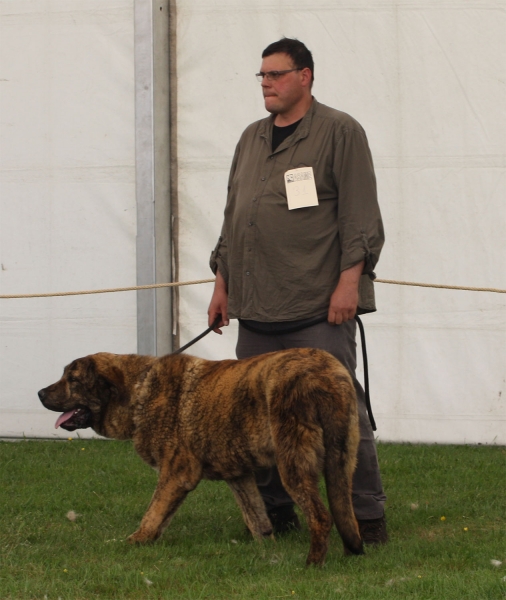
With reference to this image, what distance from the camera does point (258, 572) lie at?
12.6ft

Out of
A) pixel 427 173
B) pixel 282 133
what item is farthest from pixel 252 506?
pixel 427 173

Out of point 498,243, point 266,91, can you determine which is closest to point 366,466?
point 266,91

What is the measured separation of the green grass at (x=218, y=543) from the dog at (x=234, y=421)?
0.70 ft

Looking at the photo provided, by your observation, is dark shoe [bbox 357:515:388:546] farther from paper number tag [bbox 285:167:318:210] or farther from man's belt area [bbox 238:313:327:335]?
paper number tag [bbox 285:167:318:210]

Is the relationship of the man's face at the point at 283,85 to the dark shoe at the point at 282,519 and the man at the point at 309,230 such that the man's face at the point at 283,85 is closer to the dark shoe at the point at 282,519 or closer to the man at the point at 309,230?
the man at the point at 309,230

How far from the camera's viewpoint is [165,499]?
421 centimetres

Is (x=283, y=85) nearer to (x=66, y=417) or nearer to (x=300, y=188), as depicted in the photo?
(x=300, y=188)

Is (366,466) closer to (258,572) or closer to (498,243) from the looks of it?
(258,572)

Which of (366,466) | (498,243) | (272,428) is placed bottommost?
(366,466)

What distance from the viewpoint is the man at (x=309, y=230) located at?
4250 mm

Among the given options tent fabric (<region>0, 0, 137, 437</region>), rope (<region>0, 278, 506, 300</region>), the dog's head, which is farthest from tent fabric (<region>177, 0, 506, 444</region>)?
the dog's head

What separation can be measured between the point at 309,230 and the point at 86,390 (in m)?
1.26

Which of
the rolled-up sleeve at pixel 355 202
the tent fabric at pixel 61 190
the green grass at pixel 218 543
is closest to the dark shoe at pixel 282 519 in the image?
the green grass at pixel 218 543

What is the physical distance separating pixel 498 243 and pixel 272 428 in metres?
3.70
